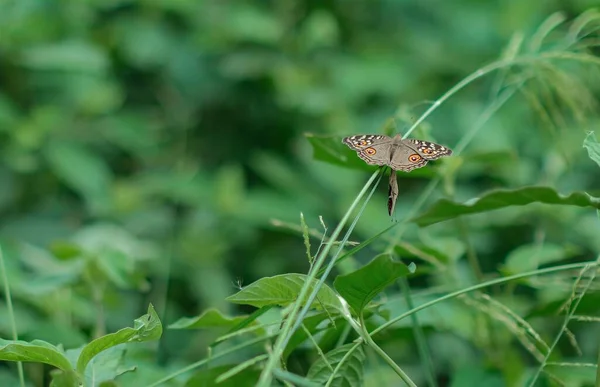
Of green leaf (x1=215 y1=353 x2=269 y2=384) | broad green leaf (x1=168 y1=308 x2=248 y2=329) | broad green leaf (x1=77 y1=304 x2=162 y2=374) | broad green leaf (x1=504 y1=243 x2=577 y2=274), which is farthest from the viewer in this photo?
broad green leaf (x1=504 y1=243 x2=577 y2=274)

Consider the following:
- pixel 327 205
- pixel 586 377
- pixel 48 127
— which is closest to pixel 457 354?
pixel 327 205

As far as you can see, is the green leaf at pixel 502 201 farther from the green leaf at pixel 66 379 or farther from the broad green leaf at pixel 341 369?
the green leaf at pixel 66 379

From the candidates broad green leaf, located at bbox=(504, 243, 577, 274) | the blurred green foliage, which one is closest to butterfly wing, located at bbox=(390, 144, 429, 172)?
broad green leaf, located at bbox=(504, 243, 577, 274)

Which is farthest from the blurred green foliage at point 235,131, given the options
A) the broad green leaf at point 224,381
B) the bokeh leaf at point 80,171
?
the broad green leaf at point 224,381

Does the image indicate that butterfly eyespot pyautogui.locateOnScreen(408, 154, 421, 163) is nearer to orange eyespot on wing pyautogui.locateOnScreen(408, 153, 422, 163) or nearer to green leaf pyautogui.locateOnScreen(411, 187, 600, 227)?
orange eyespot on wing pyautogui.locateOnScreen(408, 153, 422, 163)

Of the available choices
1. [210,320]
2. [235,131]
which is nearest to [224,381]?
[210,320]

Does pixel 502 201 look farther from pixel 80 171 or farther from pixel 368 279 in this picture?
pixel 80 171
